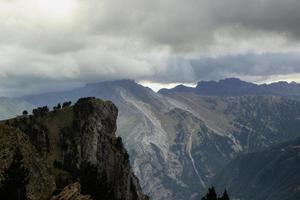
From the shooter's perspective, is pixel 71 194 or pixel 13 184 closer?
pixel 13 184

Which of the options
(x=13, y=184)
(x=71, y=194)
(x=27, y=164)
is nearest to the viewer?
(x=13, y=184)

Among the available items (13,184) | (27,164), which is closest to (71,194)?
(27,164)

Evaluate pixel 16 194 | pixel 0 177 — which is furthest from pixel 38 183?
pixel 16 194

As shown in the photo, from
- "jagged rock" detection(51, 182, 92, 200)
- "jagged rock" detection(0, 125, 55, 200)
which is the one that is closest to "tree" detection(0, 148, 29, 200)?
"jagged rock" detection(0, 125, 55, 200)

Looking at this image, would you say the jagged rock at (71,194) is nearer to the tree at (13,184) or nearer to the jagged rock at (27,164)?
the jagged rock at (27,164)

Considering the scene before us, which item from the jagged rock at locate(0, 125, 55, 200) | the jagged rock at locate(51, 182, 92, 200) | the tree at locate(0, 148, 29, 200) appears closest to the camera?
the tree at locate(0, 148, 29, 200)

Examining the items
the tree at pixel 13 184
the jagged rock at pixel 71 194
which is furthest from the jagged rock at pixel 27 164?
the tree at pixel 13 184

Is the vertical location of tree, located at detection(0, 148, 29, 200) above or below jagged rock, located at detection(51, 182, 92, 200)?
above

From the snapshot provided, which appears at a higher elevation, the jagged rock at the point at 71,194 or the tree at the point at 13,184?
the tree at the point at 13,184

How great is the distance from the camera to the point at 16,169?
9800cm

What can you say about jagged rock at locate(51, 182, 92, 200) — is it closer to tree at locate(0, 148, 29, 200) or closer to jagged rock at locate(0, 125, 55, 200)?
jagged rock at locate(0, 125, 55, 200)

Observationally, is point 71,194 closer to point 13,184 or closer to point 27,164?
point 27,164

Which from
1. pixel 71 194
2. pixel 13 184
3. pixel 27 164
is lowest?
pixel 71 194

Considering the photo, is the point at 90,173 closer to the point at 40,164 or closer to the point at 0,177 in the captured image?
the point at 40,164
